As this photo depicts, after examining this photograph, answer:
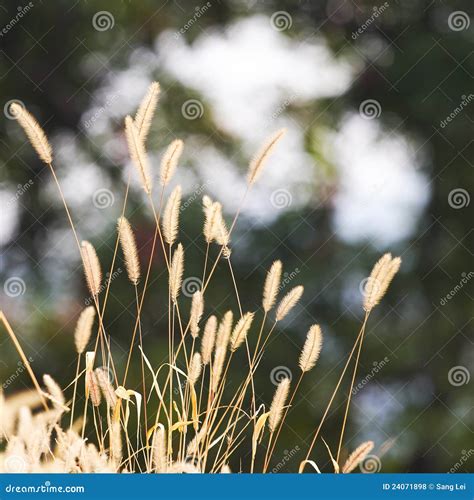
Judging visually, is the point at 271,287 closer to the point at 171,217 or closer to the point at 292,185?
the point at 171,217

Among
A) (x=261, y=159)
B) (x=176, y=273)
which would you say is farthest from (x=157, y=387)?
(x=261, y=159)

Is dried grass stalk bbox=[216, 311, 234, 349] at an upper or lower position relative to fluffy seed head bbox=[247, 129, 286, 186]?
lower

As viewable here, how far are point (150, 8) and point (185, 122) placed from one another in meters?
0.70

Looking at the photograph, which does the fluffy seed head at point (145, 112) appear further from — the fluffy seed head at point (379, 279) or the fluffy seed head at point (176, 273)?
the fluffy seed head at point (379, 279)

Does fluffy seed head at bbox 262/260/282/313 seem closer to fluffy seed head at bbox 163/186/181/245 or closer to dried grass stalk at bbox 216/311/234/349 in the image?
dried grass stalk at bbox 216/311/234/349

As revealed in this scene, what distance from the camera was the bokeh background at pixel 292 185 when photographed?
377 cm

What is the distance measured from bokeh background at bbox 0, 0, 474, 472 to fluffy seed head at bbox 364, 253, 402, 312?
2.41 meters

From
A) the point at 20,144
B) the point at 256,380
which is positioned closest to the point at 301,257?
the point at 256,380

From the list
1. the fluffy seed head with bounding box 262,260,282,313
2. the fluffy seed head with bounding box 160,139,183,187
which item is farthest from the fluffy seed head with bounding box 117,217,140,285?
the fluffy seed head with bounding box 262,260,282,313

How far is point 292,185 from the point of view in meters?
3.94

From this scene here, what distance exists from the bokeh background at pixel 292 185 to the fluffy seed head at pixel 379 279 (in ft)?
7.91

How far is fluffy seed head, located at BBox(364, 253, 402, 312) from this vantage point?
1.28 metres

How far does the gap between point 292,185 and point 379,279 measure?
268 centimetres
